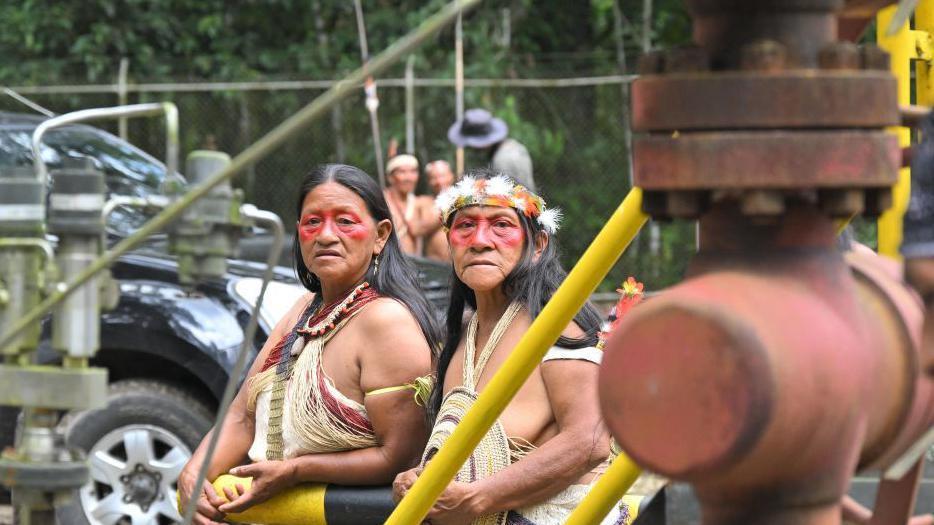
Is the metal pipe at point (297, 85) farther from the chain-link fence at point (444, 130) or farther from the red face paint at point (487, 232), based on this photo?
the red face paint at point (487, 232)

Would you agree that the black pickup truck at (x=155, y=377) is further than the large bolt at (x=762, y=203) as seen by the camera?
Yes

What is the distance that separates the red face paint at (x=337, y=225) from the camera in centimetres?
447

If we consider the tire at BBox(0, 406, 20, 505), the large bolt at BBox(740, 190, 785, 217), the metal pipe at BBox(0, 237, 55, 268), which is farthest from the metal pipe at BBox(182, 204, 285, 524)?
the tire at BBox(0, 406, 20, 505)

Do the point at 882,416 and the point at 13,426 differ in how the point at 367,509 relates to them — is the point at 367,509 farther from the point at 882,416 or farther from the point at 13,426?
the point at 13,426

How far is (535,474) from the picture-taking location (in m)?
3.83

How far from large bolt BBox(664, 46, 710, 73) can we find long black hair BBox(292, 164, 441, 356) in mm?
2690

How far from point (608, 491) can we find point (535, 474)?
1.17 meters

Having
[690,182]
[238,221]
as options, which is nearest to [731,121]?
[690,182]

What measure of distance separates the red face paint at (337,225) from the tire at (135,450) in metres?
2.41

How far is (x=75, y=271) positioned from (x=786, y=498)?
94 centimetres

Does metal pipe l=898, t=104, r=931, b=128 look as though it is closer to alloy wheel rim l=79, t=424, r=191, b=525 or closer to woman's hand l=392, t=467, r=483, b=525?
woman's hand l=392, t=467, r=483, b=525

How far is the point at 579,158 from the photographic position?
15.1 metres

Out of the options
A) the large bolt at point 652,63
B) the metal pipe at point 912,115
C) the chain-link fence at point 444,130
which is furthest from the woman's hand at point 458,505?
the chain-link fence at point 444,130

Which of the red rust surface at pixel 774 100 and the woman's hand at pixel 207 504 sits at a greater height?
the red rust surface at pixel 774 100
